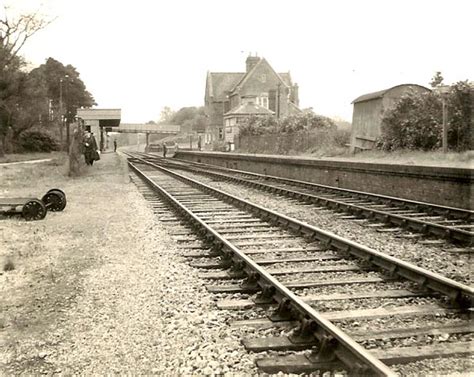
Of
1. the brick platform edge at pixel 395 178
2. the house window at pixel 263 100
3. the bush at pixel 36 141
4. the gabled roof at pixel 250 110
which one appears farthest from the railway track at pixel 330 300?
the house window at pixel 263 100

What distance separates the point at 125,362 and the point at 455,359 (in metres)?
2.34

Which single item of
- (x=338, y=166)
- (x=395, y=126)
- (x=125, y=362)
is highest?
(x=395, y=126)

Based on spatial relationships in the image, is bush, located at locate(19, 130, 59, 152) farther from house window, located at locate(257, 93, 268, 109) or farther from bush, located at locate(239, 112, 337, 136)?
bush, located at locate(239, 112, 337, 136)

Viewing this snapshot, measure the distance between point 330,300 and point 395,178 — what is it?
348 inches

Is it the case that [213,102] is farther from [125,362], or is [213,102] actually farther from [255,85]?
[125,362]

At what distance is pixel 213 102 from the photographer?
7331 centimetres

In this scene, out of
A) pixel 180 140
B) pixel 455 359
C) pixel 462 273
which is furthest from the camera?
pixel 180 140

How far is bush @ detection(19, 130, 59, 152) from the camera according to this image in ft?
187

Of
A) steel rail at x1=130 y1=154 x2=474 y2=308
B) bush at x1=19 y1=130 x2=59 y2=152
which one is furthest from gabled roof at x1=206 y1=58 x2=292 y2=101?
steel rail at x1=130 y1=154 x2=474 y2=308

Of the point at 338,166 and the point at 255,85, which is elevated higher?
the point at 255,85

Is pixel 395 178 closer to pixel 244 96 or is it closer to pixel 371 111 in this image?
pixel 371 111

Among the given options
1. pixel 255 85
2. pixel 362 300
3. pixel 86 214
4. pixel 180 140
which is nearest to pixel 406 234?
pixel 362 300

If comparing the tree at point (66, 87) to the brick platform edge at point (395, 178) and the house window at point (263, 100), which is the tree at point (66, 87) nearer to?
the house window at point (263, 100)

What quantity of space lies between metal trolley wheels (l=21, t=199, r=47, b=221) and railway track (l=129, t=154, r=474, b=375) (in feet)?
12.1
